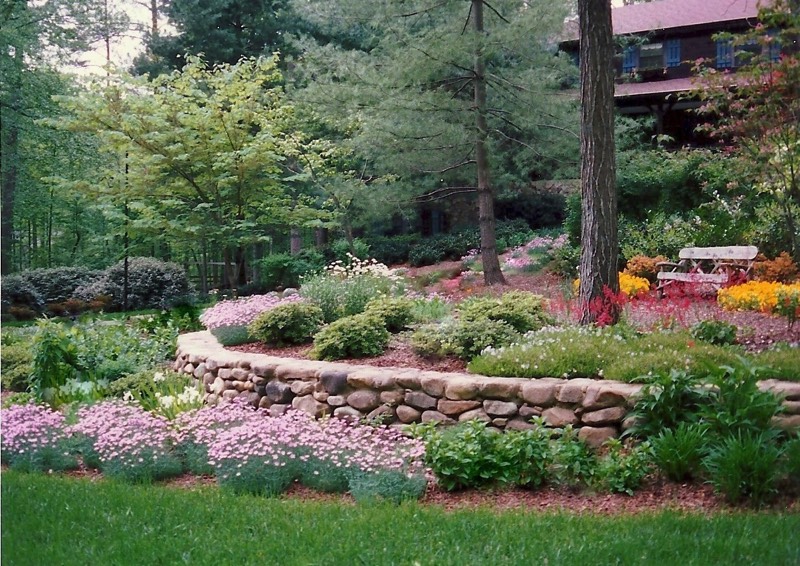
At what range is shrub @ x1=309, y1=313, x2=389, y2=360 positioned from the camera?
19.6 feet

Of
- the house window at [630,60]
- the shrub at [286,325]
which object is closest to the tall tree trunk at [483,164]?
the house window at [630,60]

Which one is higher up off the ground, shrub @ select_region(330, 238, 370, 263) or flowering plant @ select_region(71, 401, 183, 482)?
shrub @ select_region(330, 238, 370, 263)

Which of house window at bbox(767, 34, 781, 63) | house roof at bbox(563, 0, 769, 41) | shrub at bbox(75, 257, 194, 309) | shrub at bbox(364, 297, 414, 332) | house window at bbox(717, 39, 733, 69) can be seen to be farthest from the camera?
house roof at bbox(563, 0, 769, 41)

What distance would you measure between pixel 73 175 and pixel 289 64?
577 centimetres

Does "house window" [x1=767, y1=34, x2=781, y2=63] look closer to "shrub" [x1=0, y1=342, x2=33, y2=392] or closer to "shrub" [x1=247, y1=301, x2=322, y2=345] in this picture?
"shrub" [x1=247, y1=301, x2=322, y2=345]

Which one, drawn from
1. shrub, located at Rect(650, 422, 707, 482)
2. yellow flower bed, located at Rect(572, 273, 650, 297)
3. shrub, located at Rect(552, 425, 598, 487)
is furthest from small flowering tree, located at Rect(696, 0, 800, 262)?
shrub, located at Rect(552, 425, 598, 487)

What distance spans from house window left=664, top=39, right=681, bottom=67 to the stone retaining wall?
33.6 ft

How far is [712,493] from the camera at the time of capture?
3854 millimetres

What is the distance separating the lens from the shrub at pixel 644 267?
9.23 metres

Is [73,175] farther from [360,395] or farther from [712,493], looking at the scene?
[712,493]

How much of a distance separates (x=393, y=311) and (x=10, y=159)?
11.2 feet

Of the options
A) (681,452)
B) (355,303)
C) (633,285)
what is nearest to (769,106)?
(633,285)

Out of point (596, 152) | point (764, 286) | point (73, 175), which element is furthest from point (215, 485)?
point (764, 286)

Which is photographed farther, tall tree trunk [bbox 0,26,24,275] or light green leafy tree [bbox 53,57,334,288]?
light green leafy tree [bbox 53,57,334,288]
